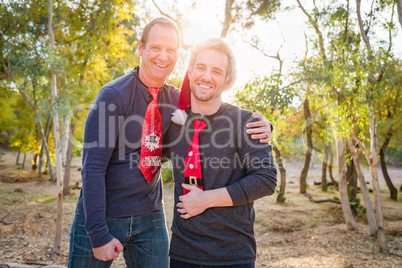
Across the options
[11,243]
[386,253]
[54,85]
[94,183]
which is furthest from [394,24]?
[11,243]

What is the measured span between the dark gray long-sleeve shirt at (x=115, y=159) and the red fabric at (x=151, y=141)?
0.03 meters

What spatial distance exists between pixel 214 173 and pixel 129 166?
545 mm

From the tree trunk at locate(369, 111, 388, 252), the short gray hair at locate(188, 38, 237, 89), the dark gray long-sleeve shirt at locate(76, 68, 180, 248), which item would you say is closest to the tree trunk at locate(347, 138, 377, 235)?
the tree trunk at locate(369, 111, 388, 252)

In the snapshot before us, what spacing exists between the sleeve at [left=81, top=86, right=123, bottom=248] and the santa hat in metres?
0.38

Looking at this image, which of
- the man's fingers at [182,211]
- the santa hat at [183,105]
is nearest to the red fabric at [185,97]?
the santa hat at [183,105]

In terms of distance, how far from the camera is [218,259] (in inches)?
69.0

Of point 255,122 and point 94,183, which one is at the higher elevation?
point 255,122

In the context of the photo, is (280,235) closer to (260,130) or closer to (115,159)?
(260,130)

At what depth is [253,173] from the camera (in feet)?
5.80

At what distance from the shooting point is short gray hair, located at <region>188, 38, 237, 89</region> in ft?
6.30

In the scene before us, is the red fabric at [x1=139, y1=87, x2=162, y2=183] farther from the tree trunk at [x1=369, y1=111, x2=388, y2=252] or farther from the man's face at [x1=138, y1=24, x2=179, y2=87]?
the tree trunk at [x1=369, y1=111, x2=388, y2=252]

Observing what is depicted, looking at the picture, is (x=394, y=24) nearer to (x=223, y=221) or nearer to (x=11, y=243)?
(x=223, y=221)

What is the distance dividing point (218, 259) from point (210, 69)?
1151 millimetres

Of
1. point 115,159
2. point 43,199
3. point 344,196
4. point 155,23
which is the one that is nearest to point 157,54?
point 155,23
